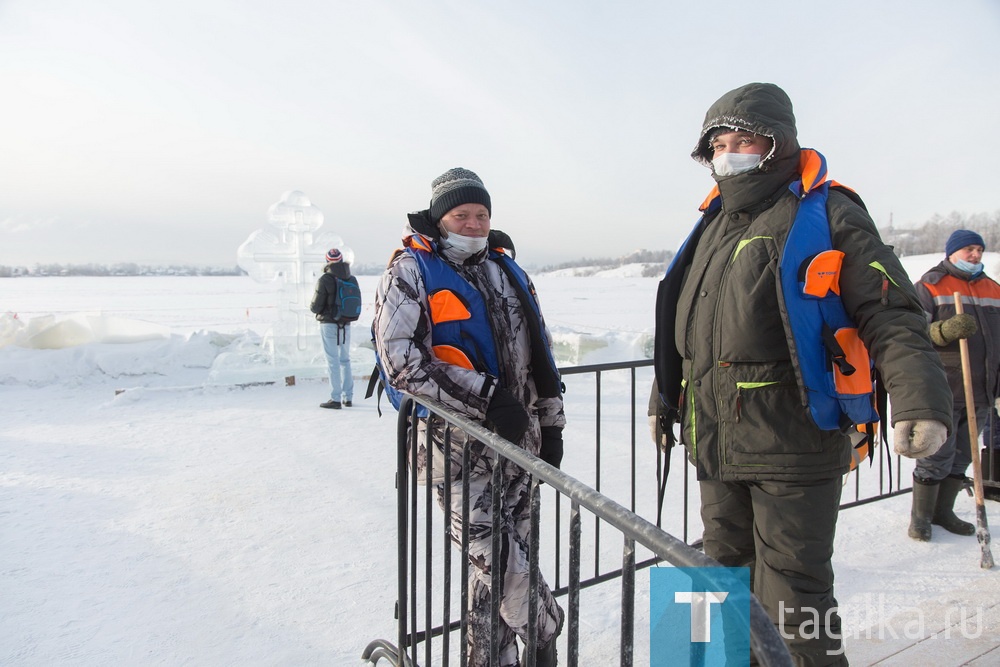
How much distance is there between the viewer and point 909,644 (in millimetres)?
2354

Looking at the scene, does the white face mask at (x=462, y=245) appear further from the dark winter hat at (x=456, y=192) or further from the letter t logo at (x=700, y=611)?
the letter t logo at (x=700, y=611)

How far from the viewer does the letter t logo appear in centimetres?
148

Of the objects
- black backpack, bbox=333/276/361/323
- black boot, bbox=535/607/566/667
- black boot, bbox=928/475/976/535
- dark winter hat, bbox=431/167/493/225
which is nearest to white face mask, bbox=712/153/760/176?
dark winter hat, bbox=431/167/493/225

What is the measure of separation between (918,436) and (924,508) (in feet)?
8.27

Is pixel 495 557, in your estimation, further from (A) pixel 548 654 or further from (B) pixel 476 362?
(A) pixel 548 654

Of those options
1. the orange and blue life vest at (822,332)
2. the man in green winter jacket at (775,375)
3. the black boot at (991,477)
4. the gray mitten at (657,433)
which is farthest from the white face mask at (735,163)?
the black boot at (991,477)

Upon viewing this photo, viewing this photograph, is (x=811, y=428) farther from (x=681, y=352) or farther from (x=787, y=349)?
(x=681, y=352)

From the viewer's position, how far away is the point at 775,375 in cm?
178

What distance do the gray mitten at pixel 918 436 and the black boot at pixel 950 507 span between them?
2.56m

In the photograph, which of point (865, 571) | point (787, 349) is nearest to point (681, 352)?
point (787, 349)

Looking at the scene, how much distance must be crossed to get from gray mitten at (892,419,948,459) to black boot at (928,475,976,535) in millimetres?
2559

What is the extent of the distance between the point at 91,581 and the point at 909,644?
391 cm

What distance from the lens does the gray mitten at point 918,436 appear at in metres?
1.48

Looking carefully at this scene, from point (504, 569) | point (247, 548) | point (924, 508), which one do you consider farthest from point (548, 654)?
point (924, 508)
